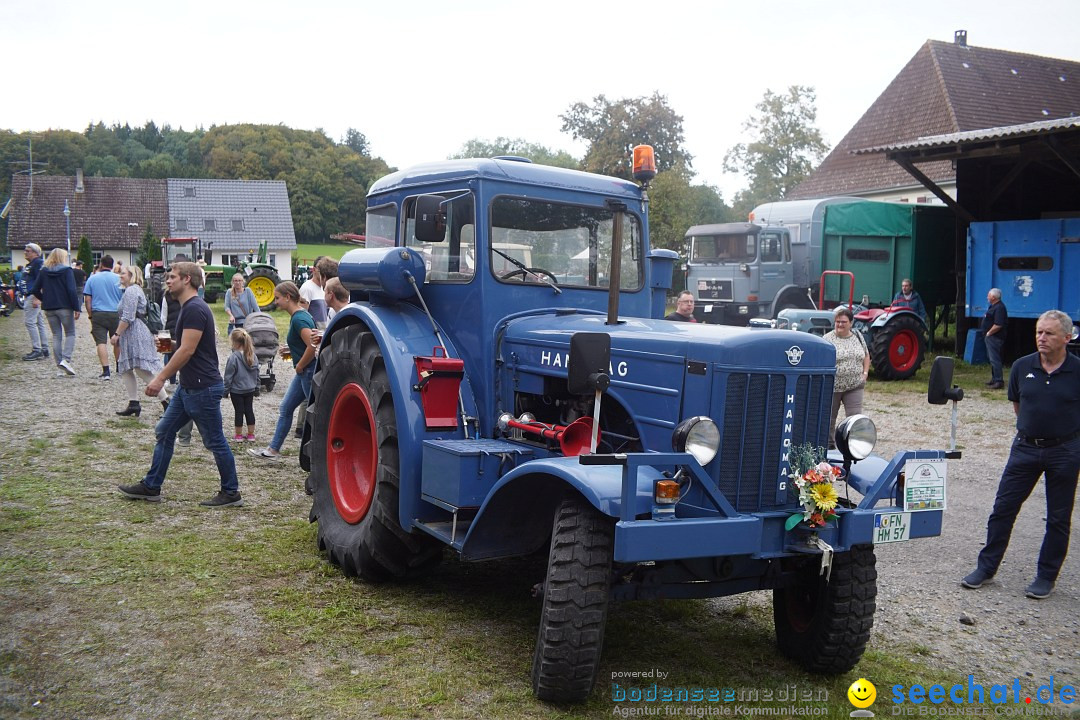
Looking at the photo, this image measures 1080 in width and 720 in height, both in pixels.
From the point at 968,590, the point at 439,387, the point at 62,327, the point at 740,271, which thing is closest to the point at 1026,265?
the point at 740,271

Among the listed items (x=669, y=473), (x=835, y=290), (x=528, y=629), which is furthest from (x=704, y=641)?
(x=835, y=290)

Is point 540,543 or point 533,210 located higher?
point 533,210

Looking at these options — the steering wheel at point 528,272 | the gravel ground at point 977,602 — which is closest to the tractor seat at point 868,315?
the gravel ground at point 977,602

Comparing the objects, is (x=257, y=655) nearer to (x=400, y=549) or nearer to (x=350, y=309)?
(x=400, y=549)

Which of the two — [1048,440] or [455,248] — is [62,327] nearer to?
[455,248]

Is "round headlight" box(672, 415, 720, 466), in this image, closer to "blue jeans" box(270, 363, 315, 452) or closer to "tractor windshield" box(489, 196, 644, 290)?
A: "tractor windshield" box(489, 196, 644, 290)

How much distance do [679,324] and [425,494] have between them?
5.16ft

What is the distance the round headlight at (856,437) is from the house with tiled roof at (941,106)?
24.0 metres

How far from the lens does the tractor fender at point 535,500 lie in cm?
347

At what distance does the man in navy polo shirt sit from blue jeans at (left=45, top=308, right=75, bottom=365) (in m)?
12.2

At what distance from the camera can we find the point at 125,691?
360 centimetres

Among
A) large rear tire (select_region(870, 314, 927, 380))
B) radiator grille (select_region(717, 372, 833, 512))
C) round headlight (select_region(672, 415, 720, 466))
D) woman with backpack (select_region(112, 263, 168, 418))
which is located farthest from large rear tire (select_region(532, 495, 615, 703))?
large rear tire (select_region(870, 314, 927, 380))

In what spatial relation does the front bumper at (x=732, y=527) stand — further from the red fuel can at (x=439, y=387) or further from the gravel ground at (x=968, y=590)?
the red fuel can at (x=439, y=387)

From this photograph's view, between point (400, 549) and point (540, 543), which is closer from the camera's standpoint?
point (540, 543)
